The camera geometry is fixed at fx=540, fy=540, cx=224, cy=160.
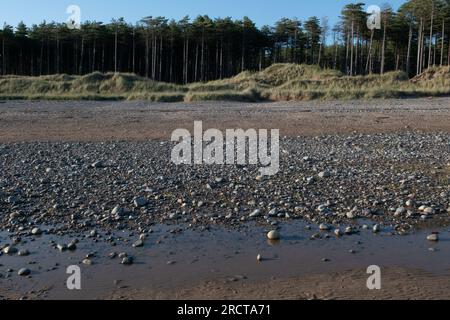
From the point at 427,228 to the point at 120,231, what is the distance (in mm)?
3573

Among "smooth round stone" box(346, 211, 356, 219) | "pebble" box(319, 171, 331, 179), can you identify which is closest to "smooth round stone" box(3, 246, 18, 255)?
"smooth round stone" box(346, 211, 356, 219)

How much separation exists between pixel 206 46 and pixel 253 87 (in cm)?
3090

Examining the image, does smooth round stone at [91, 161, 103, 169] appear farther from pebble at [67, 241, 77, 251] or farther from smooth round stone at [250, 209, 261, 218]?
pebble at [67, 241, 77, 251]

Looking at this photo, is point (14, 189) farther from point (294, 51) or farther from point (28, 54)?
point (28, 54)

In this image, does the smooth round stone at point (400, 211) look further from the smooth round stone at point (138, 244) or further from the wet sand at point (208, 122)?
the wet sand at point (208, 122)

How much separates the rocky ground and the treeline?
44.0 meters

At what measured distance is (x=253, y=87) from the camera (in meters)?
33.8

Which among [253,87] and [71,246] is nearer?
[71,246]

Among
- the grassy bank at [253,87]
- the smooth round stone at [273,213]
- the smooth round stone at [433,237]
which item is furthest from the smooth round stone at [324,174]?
the grassy bank at [253,87]

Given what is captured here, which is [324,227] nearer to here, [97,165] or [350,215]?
[350,215]

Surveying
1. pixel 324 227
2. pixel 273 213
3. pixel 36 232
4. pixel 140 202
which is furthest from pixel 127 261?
pixel 324 227

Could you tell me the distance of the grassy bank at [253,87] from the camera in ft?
97.2

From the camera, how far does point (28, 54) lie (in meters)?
66.2

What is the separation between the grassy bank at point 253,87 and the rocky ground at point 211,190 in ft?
55.7
